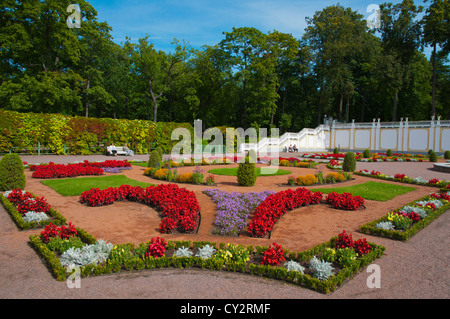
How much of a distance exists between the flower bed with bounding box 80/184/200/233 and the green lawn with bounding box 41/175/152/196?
184 centimetres

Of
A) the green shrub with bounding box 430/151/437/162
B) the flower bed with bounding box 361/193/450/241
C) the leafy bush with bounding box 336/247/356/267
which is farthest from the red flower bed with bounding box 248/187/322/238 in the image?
the green shrub with bounding box 430/151/437/162

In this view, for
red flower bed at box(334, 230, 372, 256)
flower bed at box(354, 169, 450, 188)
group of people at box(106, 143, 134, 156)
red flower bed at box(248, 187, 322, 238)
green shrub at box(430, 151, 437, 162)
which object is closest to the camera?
red flower bed at box(334, 230, 372, 256)

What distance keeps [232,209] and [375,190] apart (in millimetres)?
7411

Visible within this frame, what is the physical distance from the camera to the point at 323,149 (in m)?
46.1

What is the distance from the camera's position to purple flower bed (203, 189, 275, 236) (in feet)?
22.9

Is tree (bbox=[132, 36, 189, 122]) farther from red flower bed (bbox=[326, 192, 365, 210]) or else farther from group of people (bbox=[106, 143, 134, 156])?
red flower bed (bbox=[326, 192, 365, 210])

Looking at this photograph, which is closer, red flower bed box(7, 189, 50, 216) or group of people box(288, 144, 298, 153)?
red flower bed box(7, 189, 50, 216)

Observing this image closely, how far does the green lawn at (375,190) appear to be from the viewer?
11.0 meters

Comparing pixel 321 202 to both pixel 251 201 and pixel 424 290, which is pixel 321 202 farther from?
pixel 424 290

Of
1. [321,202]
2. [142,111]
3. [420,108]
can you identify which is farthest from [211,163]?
[420,108]

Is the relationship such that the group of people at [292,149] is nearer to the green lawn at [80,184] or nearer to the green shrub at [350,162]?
the green shrub at [350,162]

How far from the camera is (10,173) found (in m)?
10.5

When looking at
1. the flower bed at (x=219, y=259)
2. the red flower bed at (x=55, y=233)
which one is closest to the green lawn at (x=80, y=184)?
the red flower bed at (x=55, y=233)
